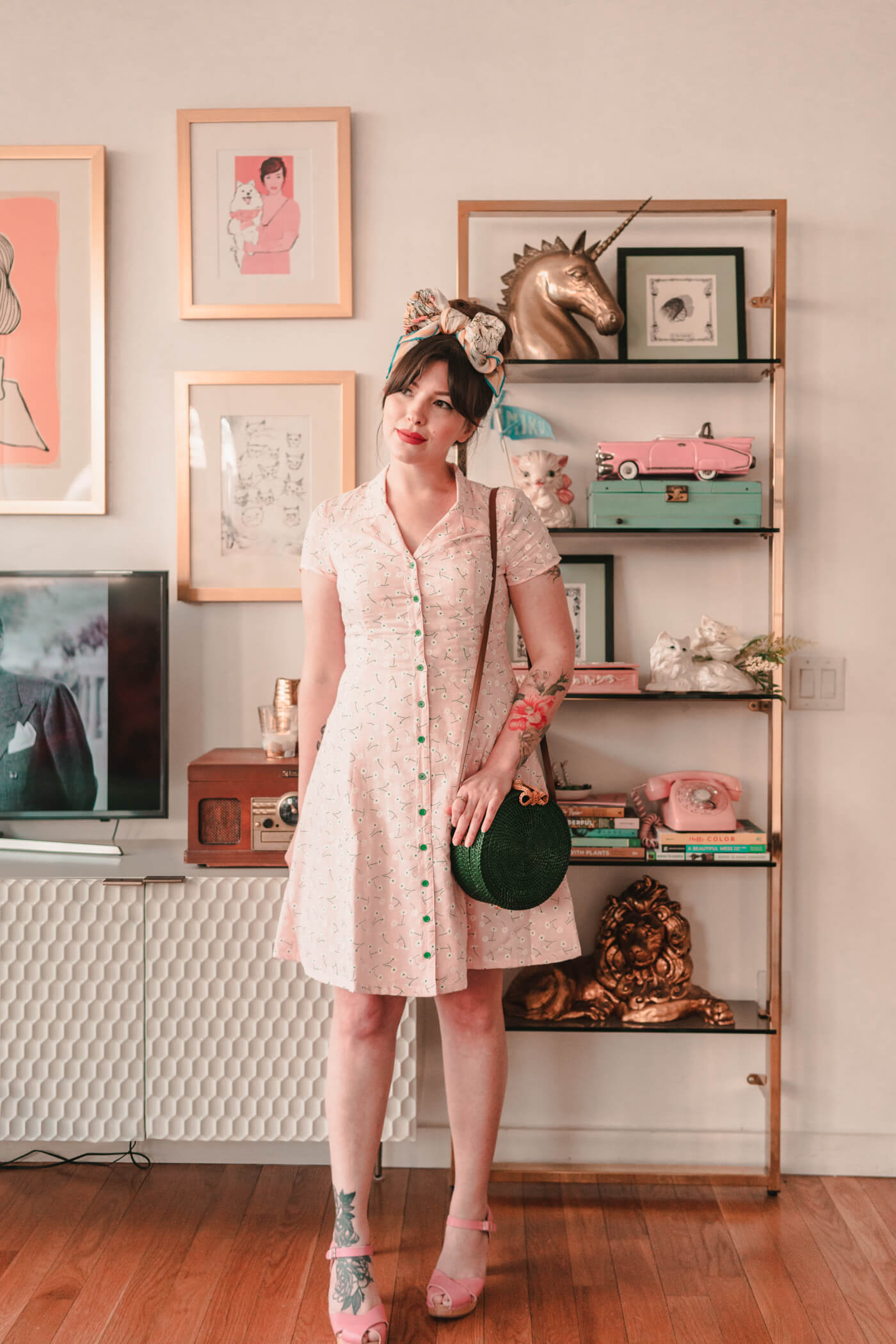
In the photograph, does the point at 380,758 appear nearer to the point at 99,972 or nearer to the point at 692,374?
the point at 99,972

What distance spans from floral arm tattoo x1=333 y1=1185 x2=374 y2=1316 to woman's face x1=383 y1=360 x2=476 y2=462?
1.18 metres

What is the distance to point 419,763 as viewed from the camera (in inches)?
63.6

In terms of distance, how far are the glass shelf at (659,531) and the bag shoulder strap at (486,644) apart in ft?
1.25

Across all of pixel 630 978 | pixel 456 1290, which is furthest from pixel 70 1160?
pixel 630 978

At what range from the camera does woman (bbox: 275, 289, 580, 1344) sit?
1608 millimetres

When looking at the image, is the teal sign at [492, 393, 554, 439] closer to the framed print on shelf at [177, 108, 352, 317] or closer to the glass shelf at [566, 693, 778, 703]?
the framed print on shelf at [177, 108, 352, 317]

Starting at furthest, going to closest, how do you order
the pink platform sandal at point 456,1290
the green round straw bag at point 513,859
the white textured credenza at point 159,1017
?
the white textured credenza at point 159,1017 → the pink platform sandal at point 456,1290 → the green round straw bag at point 513,859

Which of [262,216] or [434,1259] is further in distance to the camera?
[262,216]

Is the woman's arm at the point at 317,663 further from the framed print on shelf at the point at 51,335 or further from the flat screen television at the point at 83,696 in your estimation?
the framed print on shelf at the point at 51,335

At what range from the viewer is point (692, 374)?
86.7 inches

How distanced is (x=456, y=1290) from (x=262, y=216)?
6.99ft

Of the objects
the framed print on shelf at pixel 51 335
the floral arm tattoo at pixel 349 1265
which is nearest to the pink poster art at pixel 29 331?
the framed print on shelf at pixel 51 335

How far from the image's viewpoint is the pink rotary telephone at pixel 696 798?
2.09m

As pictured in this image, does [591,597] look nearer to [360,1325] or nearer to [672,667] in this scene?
[672,667]
